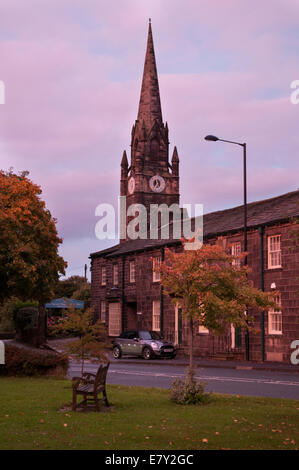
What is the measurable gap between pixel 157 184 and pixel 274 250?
5368 cm

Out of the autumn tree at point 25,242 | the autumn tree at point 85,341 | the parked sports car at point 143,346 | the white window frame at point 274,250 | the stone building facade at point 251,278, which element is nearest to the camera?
the autumn tree at point 85,341

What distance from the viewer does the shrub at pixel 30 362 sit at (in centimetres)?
1833

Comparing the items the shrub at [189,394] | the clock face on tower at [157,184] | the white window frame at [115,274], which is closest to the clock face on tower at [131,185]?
the clock face on tower at [157,184]

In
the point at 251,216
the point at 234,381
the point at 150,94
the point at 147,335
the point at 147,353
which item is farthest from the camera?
the point at 150,94

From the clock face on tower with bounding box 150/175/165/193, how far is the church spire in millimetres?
7167

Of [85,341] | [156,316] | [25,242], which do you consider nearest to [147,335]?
[156,316]

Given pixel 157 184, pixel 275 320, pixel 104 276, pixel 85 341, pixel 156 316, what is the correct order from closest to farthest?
pixel 85 341, pixel 275 320, pixel 156 316, pixel 104 276, pixel 157 184

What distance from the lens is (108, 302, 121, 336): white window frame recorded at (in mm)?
45781

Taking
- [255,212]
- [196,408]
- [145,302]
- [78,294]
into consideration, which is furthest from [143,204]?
[196,408]

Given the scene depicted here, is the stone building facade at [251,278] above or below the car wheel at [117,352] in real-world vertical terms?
above

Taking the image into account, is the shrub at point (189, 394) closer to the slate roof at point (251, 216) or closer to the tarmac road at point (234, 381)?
the tarmac road at point (234, 381)

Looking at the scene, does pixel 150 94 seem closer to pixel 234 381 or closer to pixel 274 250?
pixel 274 250

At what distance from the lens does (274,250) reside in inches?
1200
